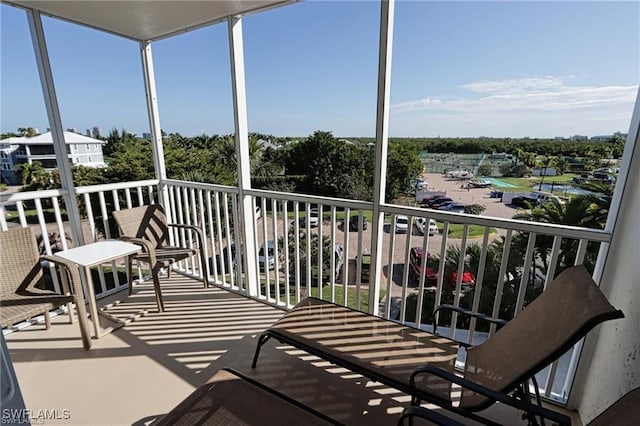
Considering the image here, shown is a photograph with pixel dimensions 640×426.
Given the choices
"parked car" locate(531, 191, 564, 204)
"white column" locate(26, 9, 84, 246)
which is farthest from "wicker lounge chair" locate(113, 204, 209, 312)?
"parked car" locate(531, 191, 564, 204)

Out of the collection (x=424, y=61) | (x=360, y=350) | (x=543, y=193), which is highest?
(x=424, y=61)

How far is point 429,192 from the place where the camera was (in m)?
5.35

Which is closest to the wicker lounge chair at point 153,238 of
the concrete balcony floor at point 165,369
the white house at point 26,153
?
the concrete balcony floor at point 165,369

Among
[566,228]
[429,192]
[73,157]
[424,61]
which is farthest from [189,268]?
[424,61]

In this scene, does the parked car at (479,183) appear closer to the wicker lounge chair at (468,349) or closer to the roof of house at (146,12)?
the wicker lounge chair at (468,349)

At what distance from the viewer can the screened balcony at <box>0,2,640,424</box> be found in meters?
1.60

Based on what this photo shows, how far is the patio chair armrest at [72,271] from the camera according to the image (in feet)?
7.22

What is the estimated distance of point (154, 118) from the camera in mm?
3408

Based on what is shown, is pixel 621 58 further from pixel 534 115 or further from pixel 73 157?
pixel 73 157

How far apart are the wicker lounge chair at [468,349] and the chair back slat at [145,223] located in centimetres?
197

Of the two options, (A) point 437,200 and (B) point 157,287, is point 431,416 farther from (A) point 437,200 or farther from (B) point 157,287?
(A) point 437,200

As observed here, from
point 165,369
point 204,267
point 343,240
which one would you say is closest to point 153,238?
point 204,267

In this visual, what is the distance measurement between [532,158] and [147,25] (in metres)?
4.60

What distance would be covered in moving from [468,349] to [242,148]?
8.15 feet
